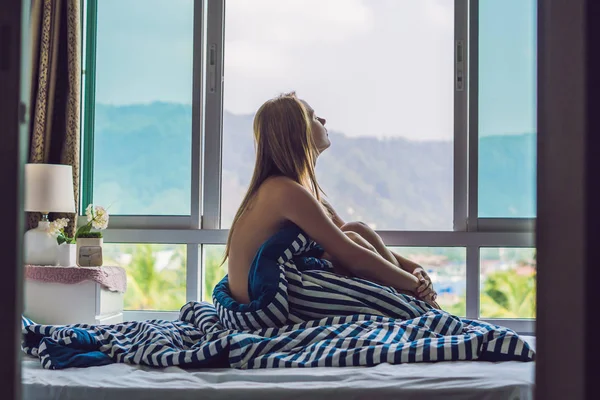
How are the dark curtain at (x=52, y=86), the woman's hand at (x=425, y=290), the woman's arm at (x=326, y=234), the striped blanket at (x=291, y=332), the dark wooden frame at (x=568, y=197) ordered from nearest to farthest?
the dark wooden frame at (x=568, y=197)
the striped blanket at (x=291, y=332)
the woman's arm at (x=326, y=234)
the woman's hand at (x=425, y=290)
the dark curtain at (x=52, y=86)

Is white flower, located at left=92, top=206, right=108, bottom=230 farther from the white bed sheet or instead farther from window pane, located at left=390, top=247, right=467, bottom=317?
the white bed sheet

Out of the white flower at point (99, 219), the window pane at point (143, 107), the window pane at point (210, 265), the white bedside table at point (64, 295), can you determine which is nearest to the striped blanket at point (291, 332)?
the white bedside table at point (64, 295)

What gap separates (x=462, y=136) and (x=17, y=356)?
3370 millimetres

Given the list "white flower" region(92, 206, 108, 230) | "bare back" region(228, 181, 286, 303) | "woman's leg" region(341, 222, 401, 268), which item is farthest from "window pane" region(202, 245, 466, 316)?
"bare back" region(228, 181, 286, 303)

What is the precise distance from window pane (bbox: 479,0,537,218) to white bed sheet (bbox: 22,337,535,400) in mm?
2184

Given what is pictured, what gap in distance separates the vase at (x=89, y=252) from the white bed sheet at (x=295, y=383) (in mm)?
1717

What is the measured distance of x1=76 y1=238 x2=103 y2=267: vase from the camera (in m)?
3.25

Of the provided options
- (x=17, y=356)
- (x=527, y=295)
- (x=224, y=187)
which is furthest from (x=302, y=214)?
(x=527, y=295)

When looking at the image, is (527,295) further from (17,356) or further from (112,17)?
(17,356)

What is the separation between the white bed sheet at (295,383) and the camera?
140cm

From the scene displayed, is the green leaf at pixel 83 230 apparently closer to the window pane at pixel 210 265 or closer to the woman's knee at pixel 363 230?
the window pane at pixel 210 265

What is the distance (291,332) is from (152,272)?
2.17 metres

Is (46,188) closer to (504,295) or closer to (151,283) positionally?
(151,283)

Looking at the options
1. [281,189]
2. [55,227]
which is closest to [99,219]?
[55,227]
